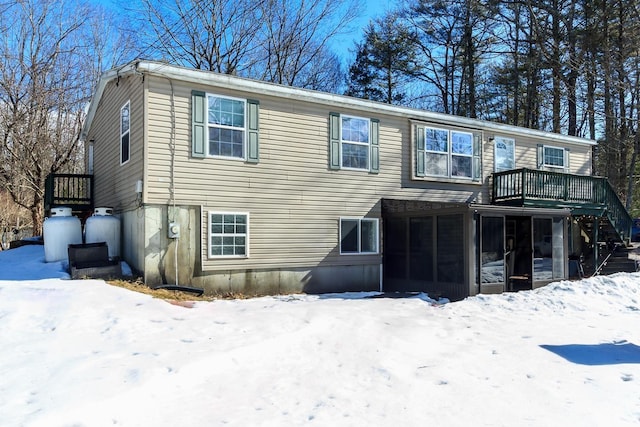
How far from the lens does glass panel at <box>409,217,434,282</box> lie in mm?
11461

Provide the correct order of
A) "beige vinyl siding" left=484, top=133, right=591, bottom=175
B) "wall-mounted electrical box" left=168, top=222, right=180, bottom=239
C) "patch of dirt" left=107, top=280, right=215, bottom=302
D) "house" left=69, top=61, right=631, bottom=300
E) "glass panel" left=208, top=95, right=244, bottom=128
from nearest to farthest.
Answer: "patch of dirt" left=107, top=280, right=215, bottom=302
"wall-mounted electrical box" left=168, top=222, right=180, bottom=239
"house" left=69, top=61, right=631, bottom=300
"glass panel" left=208, top=95, right=244, bottom=128
"beige vinyl siding" left=484, top=133, right=591, bottom=175

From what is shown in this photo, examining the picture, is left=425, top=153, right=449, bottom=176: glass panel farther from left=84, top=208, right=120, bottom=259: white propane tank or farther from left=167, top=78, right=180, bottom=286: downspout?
left=84, top=208, right=120, bottom=259: white propane tank

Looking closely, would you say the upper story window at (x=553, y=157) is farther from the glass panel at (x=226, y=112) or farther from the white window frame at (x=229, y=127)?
the glass panel at (x=226, y=112)

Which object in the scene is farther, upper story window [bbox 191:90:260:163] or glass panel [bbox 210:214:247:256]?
glass panel [bbox 210:214:247:256]

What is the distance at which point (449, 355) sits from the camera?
19.7ft

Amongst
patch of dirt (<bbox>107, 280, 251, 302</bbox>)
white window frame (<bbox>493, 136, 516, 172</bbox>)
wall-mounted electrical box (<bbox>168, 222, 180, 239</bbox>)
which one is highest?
white window frame (<bbox>493, 136, 516, 172</bbox>)

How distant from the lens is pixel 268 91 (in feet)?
35.1

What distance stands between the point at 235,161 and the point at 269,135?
42.1 inches

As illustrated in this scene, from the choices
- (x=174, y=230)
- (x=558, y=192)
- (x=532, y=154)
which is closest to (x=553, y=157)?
(x=532, y=154)

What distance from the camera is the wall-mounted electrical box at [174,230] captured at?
946 centimetres

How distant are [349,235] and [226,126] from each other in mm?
4106

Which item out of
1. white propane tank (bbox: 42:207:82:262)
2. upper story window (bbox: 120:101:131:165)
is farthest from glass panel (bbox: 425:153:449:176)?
white propane tank (bbox: 42:207:82:262)

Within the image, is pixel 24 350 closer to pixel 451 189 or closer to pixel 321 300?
pixel 321 300

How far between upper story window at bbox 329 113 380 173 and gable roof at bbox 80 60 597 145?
14.2 inches
